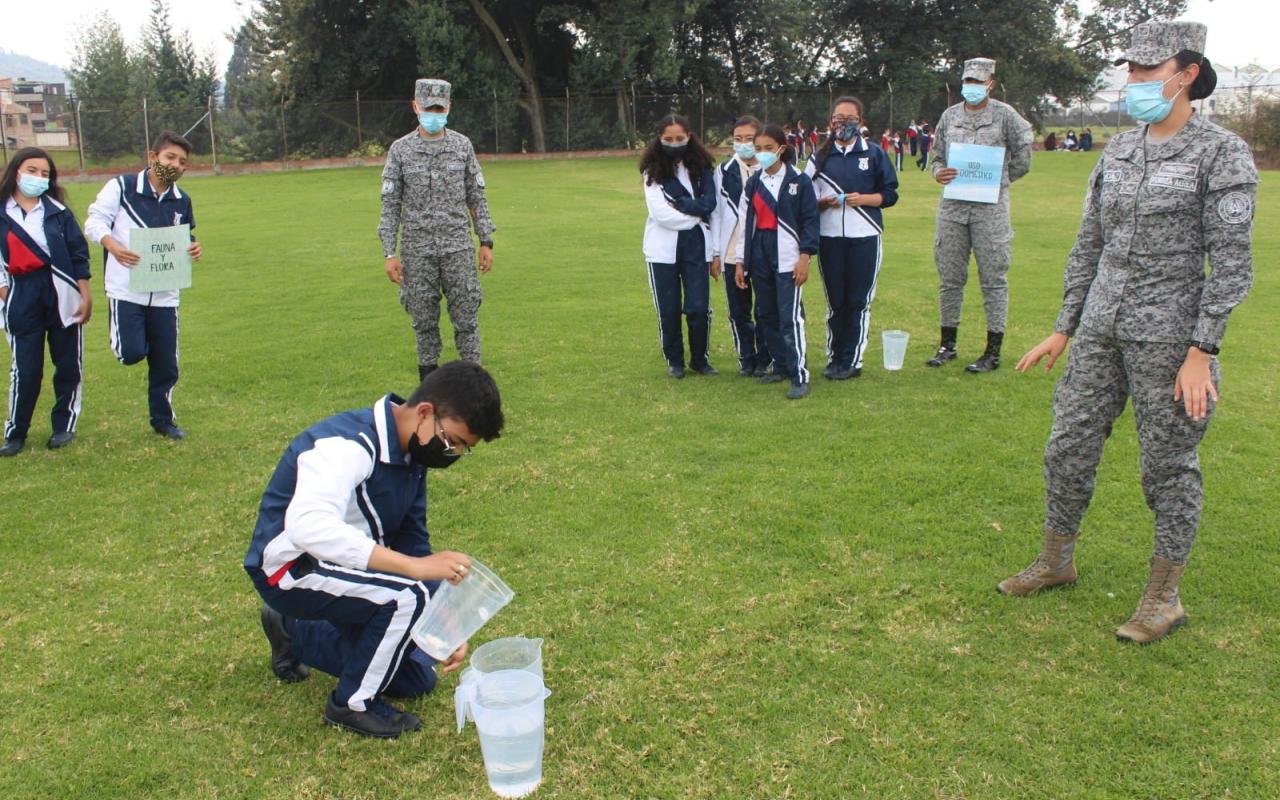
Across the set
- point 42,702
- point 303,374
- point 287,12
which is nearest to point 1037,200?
point 303,374

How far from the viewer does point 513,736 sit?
117 inches

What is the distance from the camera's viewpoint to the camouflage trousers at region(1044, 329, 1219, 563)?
3.65m

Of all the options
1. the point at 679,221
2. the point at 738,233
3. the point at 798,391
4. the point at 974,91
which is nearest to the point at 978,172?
the point at 974,91

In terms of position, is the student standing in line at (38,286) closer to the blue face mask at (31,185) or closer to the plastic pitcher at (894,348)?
the blue face mask at (31,185)

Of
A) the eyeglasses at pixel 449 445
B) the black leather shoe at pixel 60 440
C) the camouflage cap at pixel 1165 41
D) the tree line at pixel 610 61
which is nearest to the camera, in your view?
the eyeglasses at pixel 449 445

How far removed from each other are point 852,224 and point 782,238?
561 millimetres

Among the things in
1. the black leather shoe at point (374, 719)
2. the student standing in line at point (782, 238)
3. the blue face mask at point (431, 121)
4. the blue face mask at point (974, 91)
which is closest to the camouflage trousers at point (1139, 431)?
the black leather shoe at point (374, 719)

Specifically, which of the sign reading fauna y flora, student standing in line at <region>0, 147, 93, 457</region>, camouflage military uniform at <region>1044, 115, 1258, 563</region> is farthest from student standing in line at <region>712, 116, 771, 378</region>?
student standing in line at <region>0, 147, 93, 457</region>

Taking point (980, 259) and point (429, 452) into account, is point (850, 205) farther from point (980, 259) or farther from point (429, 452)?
point (429, 452)

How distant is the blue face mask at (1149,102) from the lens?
11.8 feet

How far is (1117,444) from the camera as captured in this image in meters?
5.87

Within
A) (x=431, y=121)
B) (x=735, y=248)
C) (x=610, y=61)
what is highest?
(x=610, y=61)

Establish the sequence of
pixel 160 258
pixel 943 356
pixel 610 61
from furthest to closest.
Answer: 1. pixel 610 61
2. pixel 943 356
3. pixel 160 258

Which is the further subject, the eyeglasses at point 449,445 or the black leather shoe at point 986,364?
the black leather shoe at point 986,364
